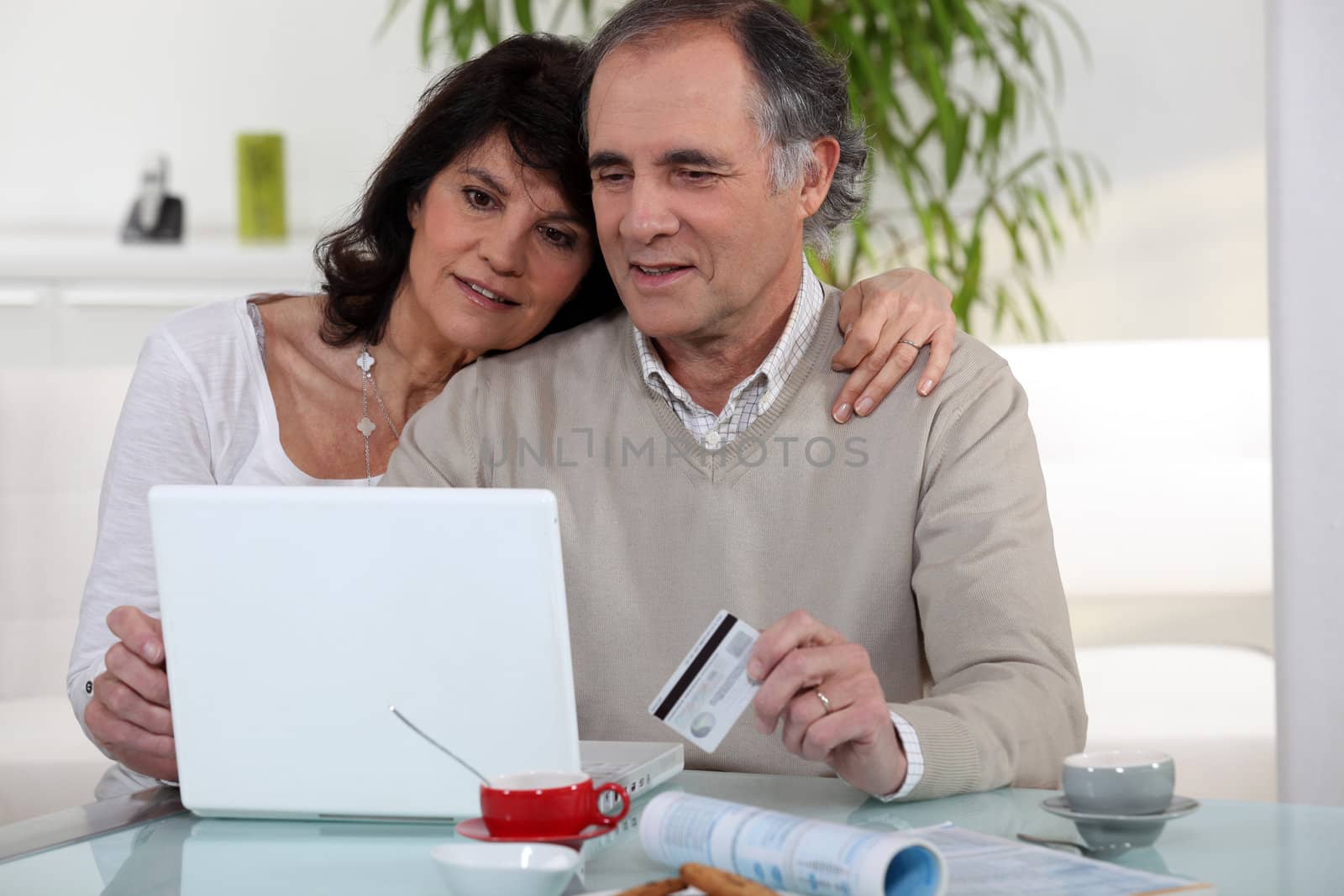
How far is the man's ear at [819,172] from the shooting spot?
69.5 inches

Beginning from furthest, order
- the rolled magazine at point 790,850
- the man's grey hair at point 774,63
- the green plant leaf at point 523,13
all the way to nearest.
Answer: the green plant leaf at point 523,13 < the man's grey hair at point 774,63 < the rolled magazine at point 790,850

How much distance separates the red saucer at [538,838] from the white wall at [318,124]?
307cm

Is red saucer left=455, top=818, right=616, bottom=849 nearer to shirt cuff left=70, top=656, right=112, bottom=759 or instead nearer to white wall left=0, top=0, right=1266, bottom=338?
shirt cuff left=70, top=656, right=112, bottom=759

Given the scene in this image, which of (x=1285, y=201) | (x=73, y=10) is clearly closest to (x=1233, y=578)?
(x=1285, y=201)

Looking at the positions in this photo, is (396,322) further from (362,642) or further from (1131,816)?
(1131,816)

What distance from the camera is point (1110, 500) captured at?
2629mm

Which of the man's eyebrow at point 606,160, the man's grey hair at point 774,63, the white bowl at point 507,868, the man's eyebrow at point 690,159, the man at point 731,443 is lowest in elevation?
the white bowl at point 507,868

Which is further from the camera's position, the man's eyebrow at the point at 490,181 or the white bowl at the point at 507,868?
the man's eyebrow at the point at 490,181

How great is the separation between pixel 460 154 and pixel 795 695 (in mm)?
1020

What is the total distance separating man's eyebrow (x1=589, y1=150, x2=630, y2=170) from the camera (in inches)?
64.2

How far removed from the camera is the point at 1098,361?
2.65 metres

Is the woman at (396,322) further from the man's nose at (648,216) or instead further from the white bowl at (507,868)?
the white bowl at (507,868)

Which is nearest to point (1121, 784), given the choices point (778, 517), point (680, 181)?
point (778, 517)

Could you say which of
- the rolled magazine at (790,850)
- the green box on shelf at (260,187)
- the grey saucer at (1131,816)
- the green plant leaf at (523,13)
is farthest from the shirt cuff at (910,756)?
the green box on shelf at (260,187)
